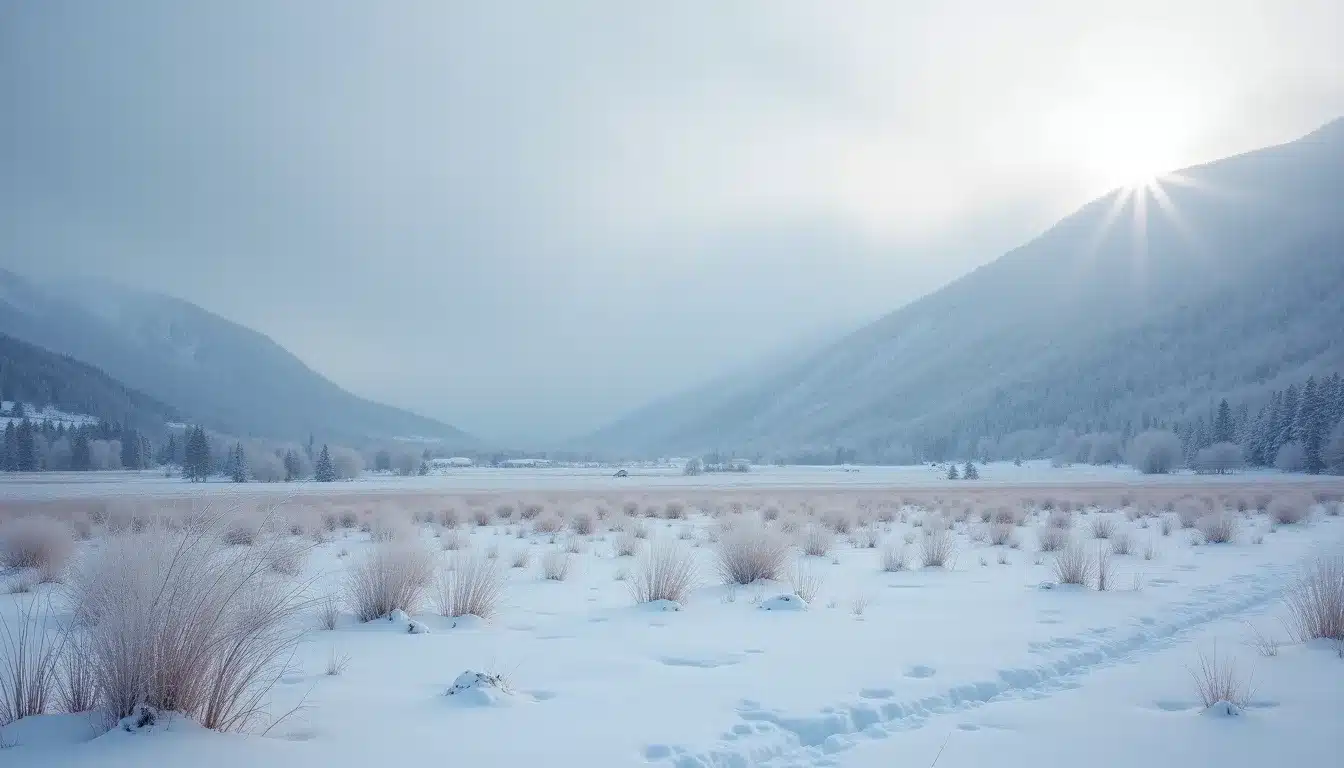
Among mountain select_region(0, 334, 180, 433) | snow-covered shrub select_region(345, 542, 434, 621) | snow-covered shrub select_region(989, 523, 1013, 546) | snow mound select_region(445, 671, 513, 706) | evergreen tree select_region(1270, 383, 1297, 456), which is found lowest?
snow-covered shrub select_region(989, 523, 1013, 546)

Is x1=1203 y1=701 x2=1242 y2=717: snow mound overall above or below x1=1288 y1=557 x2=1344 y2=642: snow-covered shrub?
below

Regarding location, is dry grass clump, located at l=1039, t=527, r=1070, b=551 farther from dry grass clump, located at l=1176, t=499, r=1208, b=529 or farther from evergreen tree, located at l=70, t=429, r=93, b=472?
evergreen tree, located at l=70, t=429, r=93, b=472

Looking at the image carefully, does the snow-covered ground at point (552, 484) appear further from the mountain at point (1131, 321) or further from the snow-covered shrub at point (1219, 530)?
the mountain at point (1131, 321)

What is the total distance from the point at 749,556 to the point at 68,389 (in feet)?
443

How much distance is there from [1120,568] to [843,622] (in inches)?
297

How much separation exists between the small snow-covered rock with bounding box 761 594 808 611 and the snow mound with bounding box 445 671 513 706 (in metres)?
4.32

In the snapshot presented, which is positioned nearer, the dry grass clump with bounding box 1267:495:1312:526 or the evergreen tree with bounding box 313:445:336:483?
the dry grass clump with bounding box 1267:495:1312:526

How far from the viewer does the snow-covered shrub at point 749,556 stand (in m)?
11.3

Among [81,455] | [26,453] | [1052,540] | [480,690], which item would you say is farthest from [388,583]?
[81,455]

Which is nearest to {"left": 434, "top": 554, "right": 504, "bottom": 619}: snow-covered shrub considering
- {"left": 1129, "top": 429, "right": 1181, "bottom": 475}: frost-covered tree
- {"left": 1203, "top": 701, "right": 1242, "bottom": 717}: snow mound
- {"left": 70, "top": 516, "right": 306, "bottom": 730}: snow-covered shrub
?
{"left": 70, "top": 516, "right": 306, "bottom": 730}: snow-covered shrub

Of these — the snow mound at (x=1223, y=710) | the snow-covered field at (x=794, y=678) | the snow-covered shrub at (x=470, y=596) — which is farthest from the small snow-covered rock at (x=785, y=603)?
the snow mound at (x=1223, y=710)

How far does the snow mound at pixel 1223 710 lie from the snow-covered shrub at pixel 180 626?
643cm

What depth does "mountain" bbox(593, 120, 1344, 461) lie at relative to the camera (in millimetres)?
111250

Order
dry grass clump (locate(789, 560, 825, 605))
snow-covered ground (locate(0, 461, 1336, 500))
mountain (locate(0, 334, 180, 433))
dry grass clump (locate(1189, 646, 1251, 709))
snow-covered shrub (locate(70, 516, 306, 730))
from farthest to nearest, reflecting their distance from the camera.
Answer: mountain (locate(0, 334, 180, 433)) < snow-covered ground (locate(0, 461, 1336, 500)) < dry grass clump (locate(789, 560, 825, 605)) < dry grass clump (locate(1189, 646, 1251, 709)) < snow-covered shrub (locate(70, 516, 306, 730))
